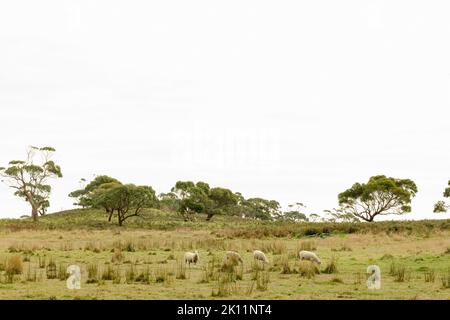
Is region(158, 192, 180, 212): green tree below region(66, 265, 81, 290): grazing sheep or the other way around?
the other way around

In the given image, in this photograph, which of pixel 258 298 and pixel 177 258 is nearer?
pixel 258 298

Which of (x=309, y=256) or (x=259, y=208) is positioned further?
(x=259, y=208)

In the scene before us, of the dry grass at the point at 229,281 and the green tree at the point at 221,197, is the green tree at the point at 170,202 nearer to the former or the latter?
the green tree at the point at 221,197

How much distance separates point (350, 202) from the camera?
80688 millimetres

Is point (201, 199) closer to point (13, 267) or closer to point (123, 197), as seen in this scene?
point (123, 197)

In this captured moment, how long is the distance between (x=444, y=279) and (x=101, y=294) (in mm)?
10496

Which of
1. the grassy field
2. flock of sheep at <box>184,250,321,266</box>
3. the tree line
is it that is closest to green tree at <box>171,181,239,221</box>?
the tree line

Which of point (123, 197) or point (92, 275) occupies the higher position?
point (123, 197)

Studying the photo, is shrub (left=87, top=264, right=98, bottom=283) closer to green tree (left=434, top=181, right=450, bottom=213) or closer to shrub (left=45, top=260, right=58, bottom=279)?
shrub (left=45, top=260, right=58, bottom=279)

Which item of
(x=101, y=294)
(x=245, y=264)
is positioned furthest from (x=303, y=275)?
(x=101, y=294)

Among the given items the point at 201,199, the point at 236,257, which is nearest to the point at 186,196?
the point at 201,199

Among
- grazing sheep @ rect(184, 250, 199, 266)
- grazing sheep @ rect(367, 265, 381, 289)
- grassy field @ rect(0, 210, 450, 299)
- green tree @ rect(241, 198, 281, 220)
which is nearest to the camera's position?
grassy field @ rect(0, 210, 450, 299)
